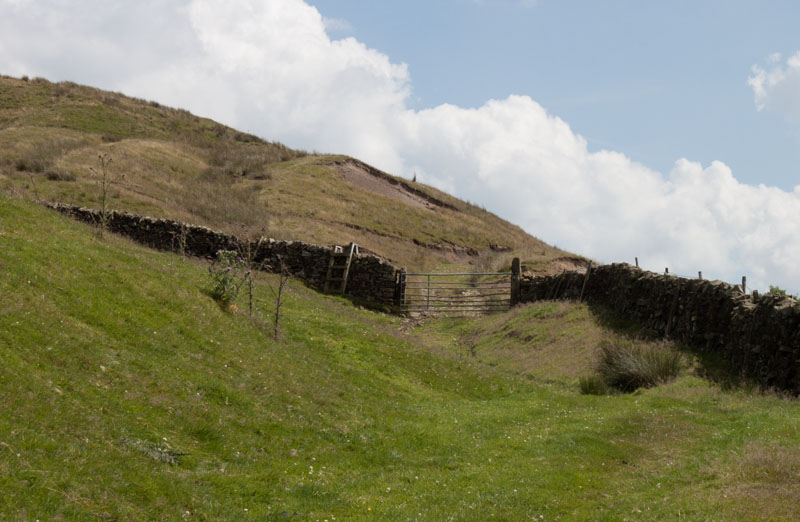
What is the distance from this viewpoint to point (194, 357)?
13.0 meters

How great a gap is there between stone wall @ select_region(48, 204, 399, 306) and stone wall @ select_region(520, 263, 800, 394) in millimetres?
9889

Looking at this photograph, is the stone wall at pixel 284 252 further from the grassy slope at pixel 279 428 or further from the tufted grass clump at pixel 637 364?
the tufted grass clump at pixel 637 364

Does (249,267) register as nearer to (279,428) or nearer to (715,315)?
(279,428)

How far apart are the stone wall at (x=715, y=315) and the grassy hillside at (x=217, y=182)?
1468 cm

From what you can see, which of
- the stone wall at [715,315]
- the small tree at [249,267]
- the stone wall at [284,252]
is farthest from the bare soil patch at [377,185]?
the stone wall at [715,315]

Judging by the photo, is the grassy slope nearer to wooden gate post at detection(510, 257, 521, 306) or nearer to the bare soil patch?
wooden gate post at detection(510, 257, 521, 306)

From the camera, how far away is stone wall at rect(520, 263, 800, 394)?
16.3 meters

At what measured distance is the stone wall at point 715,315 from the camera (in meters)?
16.3

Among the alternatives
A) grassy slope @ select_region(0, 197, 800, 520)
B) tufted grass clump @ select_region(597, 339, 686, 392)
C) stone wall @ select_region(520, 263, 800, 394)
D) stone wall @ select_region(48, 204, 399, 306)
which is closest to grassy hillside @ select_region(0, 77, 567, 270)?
stone wall @ select_region(48, 204, 399, 306)

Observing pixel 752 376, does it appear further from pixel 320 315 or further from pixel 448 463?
pixel 320 315

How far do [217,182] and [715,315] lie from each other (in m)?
39.7

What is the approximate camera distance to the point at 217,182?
51.3m

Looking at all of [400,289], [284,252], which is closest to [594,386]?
[400,289]

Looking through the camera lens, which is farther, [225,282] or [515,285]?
[515,285]
